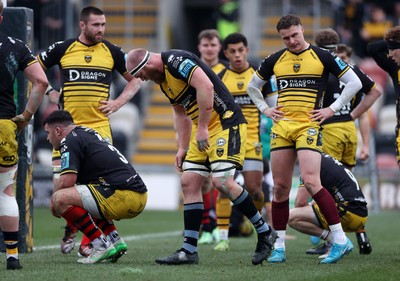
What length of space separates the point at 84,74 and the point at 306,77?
2.60 m

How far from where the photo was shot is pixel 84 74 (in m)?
10.4

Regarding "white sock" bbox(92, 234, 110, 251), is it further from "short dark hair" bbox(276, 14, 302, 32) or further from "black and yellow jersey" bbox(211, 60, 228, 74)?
"black and yellow jersey" bbox(211, 60, 228, 74)

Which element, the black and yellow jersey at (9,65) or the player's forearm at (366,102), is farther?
the player's forearm at (366,102)

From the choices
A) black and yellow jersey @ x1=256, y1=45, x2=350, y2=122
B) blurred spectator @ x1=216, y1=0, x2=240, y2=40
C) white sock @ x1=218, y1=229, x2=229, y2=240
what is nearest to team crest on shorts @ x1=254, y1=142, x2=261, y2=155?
white sock @ x1=218, y1=229, x2=229, y2=240

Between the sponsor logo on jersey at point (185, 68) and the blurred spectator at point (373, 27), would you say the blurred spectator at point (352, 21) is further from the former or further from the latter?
the sponsor logo on jersey at point (185, 68)

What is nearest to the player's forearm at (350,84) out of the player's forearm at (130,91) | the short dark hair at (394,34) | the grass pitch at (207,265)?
the short dark hair at (394,34)

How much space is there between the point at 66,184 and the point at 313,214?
9.13 ft

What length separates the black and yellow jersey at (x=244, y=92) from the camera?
1148 centimetres

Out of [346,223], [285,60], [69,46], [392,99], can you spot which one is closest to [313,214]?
[346,223]

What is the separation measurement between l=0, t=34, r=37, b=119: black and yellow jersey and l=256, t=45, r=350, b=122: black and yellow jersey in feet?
7.97

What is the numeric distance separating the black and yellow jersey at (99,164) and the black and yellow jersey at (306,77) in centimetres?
162

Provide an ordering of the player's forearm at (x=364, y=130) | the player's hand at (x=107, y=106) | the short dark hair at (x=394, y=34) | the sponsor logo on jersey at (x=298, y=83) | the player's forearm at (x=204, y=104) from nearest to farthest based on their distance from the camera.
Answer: the player's forearm at (x=204, y=104), the sponsor logo on jersey at (x=298, y=83), the short dark hair at (x=394, y=34), the player's hand at (x=107, y=106), the player's forearm at (x=364, y=130)

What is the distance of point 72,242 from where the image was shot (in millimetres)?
10273

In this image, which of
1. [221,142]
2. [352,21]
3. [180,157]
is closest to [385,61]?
[221,142]
